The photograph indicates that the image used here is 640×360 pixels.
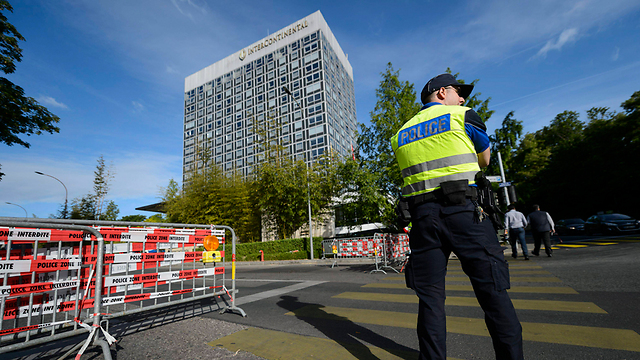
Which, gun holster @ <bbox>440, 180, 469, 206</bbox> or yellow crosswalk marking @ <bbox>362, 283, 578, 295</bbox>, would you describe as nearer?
gun holster @ <bbox>440, 180, 469, 206</bbox>

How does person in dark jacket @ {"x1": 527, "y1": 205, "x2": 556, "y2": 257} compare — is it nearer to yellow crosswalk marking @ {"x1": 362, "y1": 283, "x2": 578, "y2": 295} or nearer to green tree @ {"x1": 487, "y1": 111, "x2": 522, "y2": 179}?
yellow crosswalk marking @ {"x1": 362, "y1": 283, "x2": 578, "y2": 295}

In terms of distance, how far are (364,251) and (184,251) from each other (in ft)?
25.7

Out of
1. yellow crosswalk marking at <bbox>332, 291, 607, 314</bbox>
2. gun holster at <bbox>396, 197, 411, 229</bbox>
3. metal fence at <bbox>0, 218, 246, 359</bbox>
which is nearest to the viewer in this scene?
gun holster at <bbox>396, 197, 411, 229</bbox>

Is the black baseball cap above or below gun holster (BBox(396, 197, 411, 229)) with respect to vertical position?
above

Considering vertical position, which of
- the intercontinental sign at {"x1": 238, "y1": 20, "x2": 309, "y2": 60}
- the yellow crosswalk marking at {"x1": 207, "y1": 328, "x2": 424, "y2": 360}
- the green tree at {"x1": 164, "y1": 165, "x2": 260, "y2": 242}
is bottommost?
the yellow crosswalk marking at {"x1": 207, "y1": 328, "x2": 424, "y2": 360}

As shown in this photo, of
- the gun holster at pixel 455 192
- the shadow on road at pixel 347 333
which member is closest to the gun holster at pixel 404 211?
the gun holster at pixel 455 192

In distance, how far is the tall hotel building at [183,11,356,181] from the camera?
4831 centimetres

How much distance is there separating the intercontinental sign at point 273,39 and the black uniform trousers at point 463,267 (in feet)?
186

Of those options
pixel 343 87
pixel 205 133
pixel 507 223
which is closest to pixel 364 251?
pixel 507 223

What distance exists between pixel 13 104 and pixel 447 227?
17947mm

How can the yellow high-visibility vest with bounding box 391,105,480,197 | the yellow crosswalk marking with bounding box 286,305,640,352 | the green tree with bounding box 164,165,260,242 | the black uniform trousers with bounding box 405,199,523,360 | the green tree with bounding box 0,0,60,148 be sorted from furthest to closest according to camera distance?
the green tree with bounding box 164,165,260,242
the green tree with bounding box 0,0,60,148
the yellow crosswalk marking with bounding box 286,305,640,352
the yellow high-visibility vest with bounding box 391,105,480,197
the black uniform trousers with bounding box 405,199,523,360

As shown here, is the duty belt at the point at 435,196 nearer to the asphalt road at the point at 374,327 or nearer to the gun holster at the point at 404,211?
the gun holster at the point at 404,211

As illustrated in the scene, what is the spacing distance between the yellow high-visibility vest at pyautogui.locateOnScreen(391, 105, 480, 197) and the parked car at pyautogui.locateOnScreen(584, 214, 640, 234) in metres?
21.9

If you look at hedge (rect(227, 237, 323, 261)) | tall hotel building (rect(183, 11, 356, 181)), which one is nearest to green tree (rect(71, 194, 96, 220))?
tall hotel building (rect(183, 11, 356, 181))
